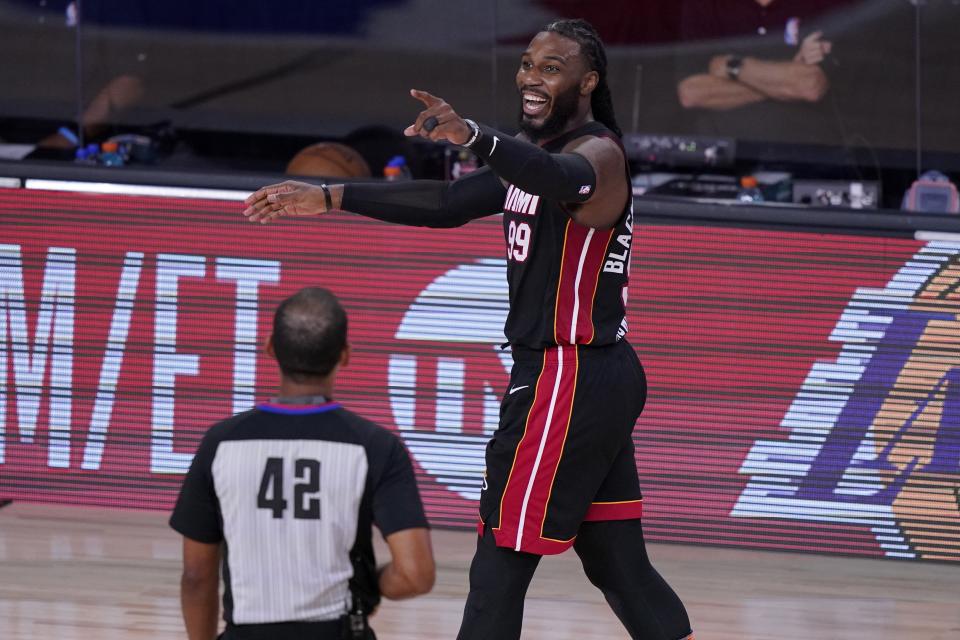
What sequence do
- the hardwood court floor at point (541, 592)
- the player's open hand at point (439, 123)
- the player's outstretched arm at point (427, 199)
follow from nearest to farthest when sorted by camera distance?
1. the player's open hand at point (439, 123)
2. the player's outstretched arm at point (427, 199)
3. the hardwood court floor at point (541, 592)

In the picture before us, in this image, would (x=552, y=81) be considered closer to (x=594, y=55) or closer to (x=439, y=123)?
(x=594, y=55)

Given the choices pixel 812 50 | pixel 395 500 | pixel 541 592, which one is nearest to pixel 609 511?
pixel 395 500

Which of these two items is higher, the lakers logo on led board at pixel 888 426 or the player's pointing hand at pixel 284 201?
the player's pointing hand at pixel 284 201

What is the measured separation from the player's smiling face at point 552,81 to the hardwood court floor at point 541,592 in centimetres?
187

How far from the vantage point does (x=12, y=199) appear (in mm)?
5965

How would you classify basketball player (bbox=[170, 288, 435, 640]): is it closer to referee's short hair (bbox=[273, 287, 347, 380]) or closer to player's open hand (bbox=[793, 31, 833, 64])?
referee's short hair (bbox=[273, 287, 347, 380])

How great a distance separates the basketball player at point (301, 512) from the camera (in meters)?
2.82

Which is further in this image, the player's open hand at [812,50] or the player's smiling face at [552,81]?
the player's open hand at [812,50]

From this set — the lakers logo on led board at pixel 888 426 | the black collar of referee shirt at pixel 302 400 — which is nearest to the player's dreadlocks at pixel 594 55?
the black collar of referee shirt at pixel 302 400

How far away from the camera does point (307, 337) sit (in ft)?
9.52

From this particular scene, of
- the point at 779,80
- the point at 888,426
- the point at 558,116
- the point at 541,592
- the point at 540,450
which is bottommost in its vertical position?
the point at 541,592

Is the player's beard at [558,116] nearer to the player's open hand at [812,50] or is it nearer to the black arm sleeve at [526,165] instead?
the black arm sleeve at [526,165]

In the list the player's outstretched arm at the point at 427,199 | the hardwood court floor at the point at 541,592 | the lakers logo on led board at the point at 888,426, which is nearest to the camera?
the player's outstretched arm at the point at 427,199

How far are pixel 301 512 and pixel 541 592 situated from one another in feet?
8.53
